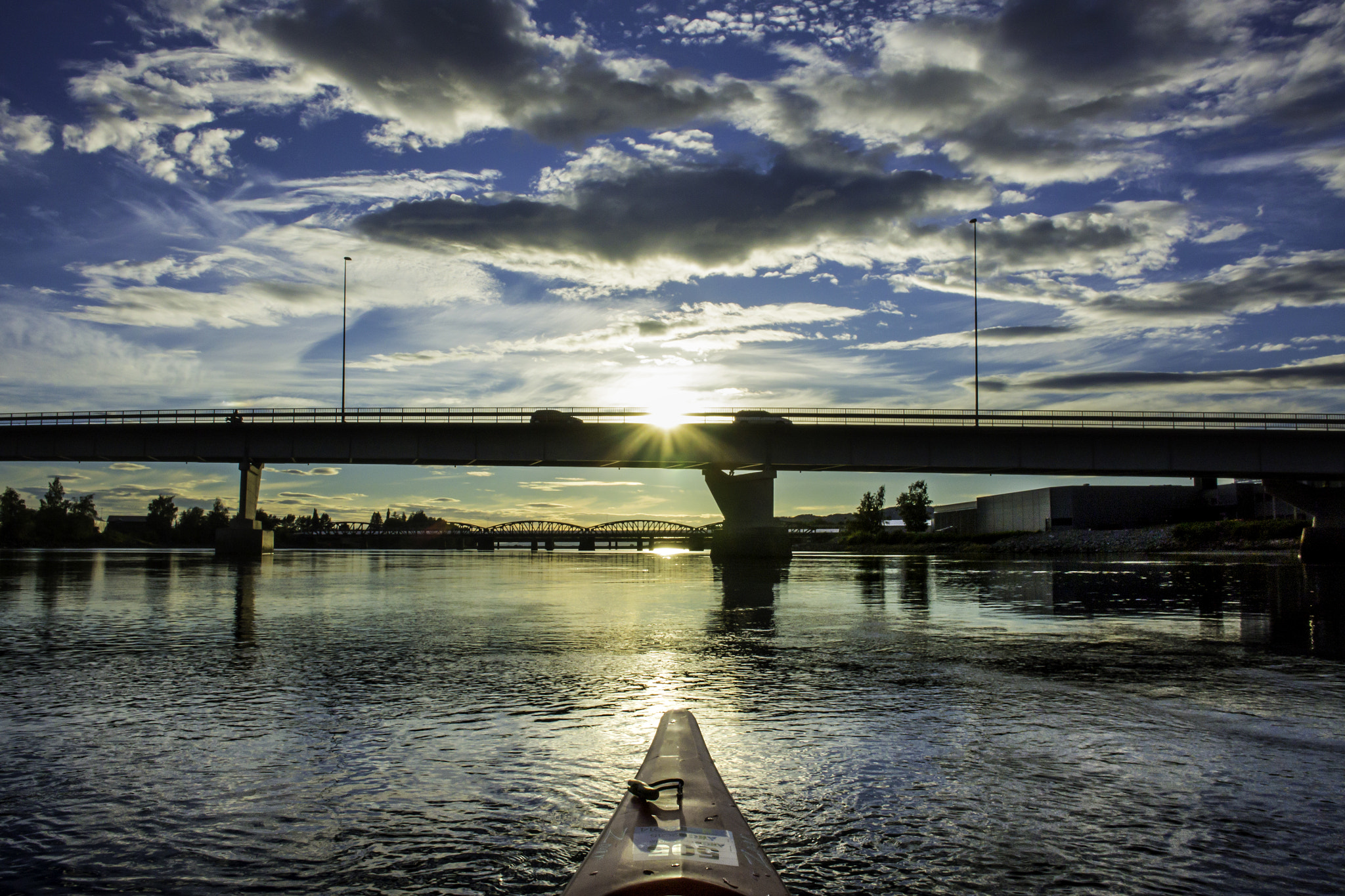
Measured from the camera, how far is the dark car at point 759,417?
59938 millimetres

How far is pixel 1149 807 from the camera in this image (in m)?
6.04

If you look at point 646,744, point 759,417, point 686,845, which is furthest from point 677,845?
point 759,417

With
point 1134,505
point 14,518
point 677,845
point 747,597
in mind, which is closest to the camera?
point 677,845

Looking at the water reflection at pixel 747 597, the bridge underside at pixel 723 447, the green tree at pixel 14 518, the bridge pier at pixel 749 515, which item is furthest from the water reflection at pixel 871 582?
the green tree at pixel 14 518

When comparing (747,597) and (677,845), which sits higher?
(677,845)

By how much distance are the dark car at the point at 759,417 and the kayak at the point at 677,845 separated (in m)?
54.7

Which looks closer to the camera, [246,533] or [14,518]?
[246,533]

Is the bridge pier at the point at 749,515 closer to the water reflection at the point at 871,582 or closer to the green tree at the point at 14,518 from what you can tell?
the water reflection at the point at 871,582

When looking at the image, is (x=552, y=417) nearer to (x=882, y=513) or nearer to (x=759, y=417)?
(x=759, y=417)

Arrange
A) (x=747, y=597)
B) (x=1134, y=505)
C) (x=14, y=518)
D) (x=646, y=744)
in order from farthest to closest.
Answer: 1. (x=14, y=518)
2. (x=1134, y=505)
3. (x=747, y=597)
4. (x=646, y=744)

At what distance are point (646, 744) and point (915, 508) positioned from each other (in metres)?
130

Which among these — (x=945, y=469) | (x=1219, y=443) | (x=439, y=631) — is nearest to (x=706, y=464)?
(x=945, y=469)

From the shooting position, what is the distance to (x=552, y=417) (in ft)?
201

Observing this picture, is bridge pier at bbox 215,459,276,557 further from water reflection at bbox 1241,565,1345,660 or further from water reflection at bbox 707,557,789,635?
water reflection at bbox 1241,565,1345,660
